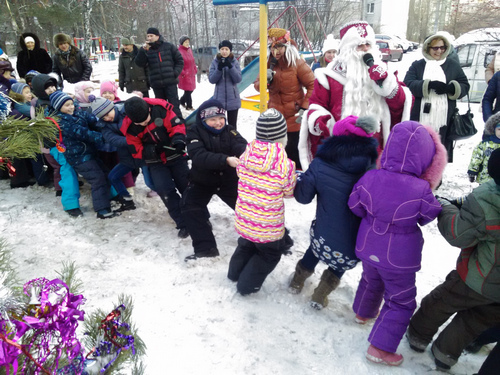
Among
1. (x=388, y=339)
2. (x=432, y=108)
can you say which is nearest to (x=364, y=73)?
(x=432, y=108)

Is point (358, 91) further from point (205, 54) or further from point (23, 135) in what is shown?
point (205, 54)

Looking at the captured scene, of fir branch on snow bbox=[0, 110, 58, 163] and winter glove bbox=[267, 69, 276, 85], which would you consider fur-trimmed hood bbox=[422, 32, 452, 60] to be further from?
fir branch on snow bbox=[0, 110, 58, 163]

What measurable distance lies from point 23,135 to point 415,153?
6.75 ft

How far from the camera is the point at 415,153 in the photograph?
7.29 feet

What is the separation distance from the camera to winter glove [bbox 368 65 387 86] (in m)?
3.03

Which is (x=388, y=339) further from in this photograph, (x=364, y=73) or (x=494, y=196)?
(x=364, y=73)

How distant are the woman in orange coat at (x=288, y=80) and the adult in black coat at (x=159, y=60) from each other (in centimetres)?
305

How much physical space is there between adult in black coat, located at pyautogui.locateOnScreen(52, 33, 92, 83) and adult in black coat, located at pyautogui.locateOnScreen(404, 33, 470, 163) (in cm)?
610

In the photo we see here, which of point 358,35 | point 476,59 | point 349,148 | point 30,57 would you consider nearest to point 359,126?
point 349,148

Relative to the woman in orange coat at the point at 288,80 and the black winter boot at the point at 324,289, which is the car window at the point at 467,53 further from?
the black winter boot at the point at 324,289

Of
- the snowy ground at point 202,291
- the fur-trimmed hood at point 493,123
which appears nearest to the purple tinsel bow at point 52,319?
the snowy ground at point 202,291

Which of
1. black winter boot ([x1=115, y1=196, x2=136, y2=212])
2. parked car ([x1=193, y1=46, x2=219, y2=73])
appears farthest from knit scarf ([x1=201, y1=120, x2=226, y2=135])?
parked car ([x1=193, y1=46, x2=219, y2=73])

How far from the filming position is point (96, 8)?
25969mm

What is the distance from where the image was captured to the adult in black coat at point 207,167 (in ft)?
11.1
